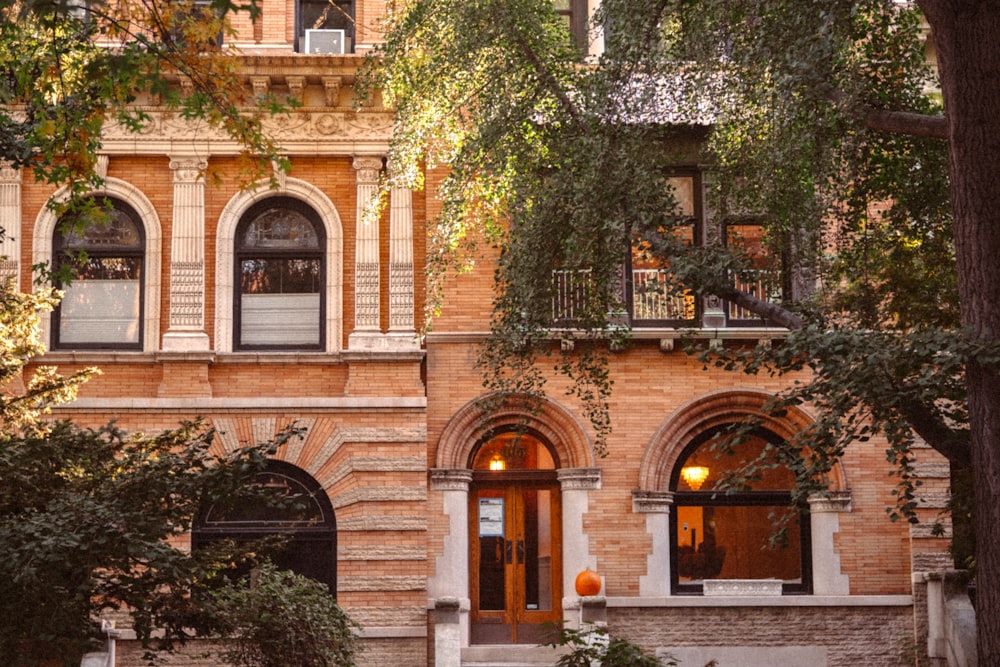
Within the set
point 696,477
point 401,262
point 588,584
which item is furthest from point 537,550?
point 401,262

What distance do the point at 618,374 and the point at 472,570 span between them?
3.73 meters

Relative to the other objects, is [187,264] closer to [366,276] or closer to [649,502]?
[366,276]

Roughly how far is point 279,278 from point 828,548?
362 inches

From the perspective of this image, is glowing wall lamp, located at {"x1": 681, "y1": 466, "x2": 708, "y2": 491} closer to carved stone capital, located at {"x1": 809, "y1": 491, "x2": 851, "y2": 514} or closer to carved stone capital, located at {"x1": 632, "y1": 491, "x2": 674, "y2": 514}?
carved stone capital, located at {"x1": 632, "y1": 491, "x2": 674, "y2": 514}

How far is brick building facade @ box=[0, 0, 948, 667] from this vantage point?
20.9 m

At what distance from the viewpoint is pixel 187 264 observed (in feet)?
69.9

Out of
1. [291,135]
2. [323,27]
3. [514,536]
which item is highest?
[323,27]

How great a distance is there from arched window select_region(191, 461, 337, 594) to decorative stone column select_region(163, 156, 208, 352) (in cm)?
228

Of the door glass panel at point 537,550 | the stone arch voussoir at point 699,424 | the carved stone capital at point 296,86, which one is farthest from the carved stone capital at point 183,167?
the stone arch voussoir at point 699,424

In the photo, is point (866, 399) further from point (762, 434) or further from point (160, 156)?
point (160, 156)

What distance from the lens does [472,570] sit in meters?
21.9

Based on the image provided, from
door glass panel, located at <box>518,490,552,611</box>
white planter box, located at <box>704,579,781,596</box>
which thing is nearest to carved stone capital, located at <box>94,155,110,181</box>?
door glass panel, located at <box>518,490,552,611</box>

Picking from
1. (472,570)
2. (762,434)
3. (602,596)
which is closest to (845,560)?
(762,434)

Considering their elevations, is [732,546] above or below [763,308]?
below
